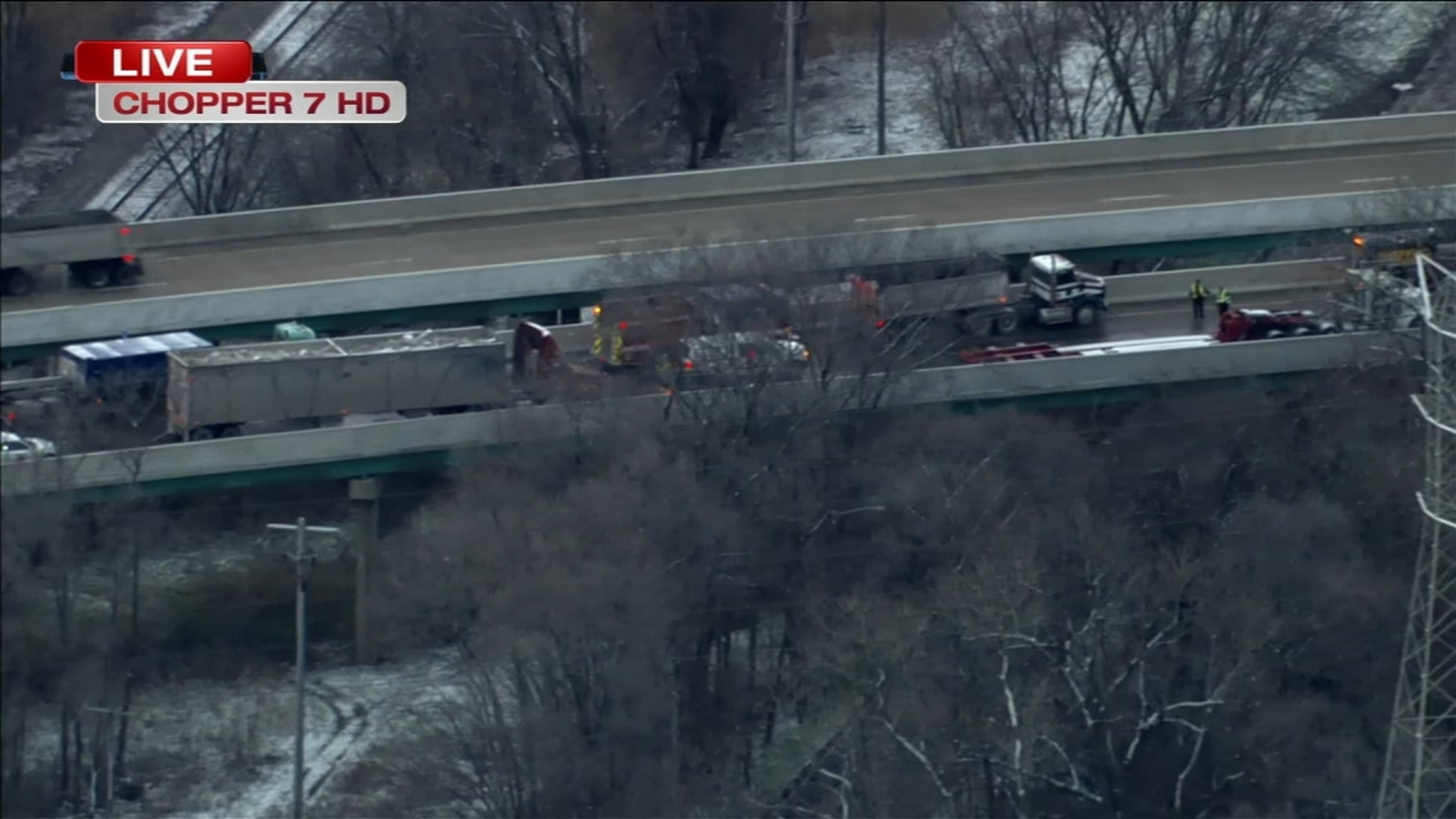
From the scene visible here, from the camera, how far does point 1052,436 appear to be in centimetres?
2070

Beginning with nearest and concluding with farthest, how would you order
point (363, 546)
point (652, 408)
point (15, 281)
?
1. point (652, 408)
2. point (363, 546)
3. point (15, 281)

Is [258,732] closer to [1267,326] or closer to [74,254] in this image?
[74,254]

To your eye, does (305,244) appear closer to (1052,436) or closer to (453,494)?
(453,494)

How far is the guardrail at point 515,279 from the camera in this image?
21938 mm

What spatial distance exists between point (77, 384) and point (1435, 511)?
1506cm

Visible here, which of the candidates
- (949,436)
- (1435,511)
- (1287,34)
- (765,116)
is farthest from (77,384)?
(1287,34)

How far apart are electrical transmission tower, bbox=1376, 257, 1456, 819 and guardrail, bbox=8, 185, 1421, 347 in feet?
23.4

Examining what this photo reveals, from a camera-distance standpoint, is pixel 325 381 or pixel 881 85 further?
pixel 881 85

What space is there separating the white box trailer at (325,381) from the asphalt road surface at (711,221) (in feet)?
3.74

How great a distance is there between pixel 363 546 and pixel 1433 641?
35.6ft

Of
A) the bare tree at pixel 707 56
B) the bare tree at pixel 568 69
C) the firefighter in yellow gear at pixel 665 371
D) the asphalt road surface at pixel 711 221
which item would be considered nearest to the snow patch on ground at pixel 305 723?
the firefighter in yellow gear at pixel 665 371

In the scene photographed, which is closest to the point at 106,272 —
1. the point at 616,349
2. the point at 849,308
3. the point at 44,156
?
the point at 616,349

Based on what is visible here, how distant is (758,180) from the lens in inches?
985

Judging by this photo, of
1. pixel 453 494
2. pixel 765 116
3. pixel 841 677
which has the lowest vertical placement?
pixel 841 677
